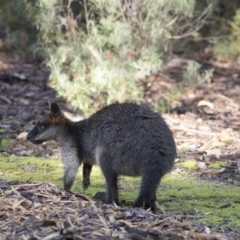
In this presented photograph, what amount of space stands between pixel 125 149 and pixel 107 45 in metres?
5.40

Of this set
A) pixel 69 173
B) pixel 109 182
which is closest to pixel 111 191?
pixel 109 182

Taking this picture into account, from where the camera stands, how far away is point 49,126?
785 cm

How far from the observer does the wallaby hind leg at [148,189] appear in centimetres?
604

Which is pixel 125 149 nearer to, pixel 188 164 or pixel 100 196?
pixel 100 196

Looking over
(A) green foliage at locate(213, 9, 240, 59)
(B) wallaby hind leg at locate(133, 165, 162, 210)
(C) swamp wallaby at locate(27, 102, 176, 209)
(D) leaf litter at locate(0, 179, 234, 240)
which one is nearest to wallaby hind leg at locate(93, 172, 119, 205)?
(C) swamp wallaby at locate(27, 102, 176, 209)

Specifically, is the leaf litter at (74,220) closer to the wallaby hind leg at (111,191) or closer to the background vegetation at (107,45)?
the wallaby hind leg at (111,191)

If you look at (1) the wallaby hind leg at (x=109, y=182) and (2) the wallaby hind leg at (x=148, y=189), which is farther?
(1) the wallaby hind leg at (x=109, y=182)

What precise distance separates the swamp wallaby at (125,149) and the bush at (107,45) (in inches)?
136

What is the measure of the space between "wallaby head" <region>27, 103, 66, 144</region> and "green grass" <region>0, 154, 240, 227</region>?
16.8 inches

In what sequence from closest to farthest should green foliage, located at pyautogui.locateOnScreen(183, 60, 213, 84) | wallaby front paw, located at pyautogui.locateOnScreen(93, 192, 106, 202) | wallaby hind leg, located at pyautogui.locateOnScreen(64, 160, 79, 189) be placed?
wallaby front paw, located at pyautogui.locateOnScreen(93, 192, 106, 202) → wallaby hind leg, located at pyautogui.locateOnScreen(64, 160, 79, 189) → green foliage, located at pyautogui.locateOnScreen(183, 60, 213, 84)

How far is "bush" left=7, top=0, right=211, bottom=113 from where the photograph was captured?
35.6ft

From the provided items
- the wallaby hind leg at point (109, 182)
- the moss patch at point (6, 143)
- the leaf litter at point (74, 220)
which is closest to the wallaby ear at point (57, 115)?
the wallaby hind leg at point (109, 182)

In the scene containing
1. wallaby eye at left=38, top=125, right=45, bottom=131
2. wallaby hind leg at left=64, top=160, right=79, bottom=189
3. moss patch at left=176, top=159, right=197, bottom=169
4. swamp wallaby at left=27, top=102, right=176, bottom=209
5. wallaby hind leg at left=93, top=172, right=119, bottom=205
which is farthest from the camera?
moss patch at left=176, top=159, right=197, bottom=169

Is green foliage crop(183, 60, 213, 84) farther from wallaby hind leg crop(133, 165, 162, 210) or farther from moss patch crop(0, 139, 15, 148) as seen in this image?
wallaby hind leg crop(133, 165, 162, 210)
